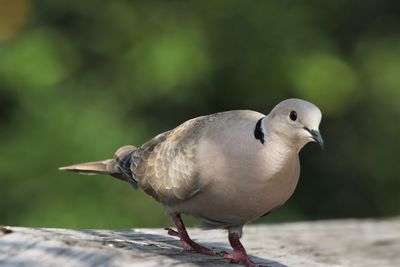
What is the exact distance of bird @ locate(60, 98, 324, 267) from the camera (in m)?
2.95

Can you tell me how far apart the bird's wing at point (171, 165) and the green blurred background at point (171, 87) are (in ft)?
6.73

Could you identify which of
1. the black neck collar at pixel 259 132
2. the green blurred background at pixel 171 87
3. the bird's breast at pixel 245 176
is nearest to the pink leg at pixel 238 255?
the bird's breast at pixel 245 176

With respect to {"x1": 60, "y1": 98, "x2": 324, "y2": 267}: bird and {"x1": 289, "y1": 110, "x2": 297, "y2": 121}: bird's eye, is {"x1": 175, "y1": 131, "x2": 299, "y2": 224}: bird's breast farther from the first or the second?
{"x1": 289, "y1": 110, "x2": 297, "y2": 121}: bird's eye

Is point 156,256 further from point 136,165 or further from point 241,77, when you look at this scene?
point 241,77

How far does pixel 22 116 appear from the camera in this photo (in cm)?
608

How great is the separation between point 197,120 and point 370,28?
4.83m

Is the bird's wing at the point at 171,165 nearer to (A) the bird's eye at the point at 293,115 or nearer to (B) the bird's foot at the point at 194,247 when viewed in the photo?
(B) the bird's foot at the point at 194,247

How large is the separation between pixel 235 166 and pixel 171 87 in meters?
3.14

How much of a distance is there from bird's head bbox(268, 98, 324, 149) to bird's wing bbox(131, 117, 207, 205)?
343 mm

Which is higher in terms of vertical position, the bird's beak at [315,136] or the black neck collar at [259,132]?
the black neck collar at [259,132]

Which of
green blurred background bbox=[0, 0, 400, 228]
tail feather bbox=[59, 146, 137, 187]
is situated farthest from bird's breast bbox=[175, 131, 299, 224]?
green blurred background bbox=[0, 0, 400, 228]

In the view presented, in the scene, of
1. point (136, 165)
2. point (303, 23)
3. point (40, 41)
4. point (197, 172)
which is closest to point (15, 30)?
point (40, 41)

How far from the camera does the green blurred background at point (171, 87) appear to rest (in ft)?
19.1

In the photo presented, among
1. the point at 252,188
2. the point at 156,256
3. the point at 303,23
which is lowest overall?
the point at 156,256
